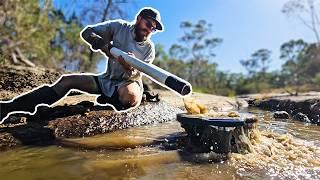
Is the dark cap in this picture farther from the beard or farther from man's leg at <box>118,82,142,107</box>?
man's leg at <box>118,82,142,107</box>

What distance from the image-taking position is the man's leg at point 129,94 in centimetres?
354

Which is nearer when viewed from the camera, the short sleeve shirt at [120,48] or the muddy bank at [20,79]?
the short sleeve shirt at [120,48]

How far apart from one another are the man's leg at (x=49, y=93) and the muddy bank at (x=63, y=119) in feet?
0.85

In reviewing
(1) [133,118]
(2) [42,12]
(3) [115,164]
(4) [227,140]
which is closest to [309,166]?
(4) [227,140]

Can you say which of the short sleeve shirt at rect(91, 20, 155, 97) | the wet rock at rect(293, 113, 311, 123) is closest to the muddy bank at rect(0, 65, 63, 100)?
the short sleeve shirt at rect(91, 20, 155, 97)

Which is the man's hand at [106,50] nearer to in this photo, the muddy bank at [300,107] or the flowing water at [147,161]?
the flowing water at [147,161]

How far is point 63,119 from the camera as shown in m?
4.05

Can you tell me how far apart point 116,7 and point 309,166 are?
42.9 ft

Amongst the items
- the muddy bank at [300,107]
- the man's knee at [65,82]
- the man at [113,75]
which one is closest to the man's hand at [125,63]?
the man at [113,75]

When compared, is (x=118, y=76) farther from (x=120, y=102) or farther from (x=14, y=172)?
(x=14, y=172)

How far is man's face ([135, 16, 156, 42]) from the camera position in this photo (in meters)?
3.44

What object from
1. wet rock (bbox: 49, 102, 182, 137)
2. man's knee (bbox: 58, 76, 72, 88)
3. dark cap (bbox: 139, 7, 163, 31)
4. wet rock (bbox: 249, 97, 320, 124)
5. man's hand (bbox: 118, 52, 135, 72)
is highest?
dark cap (bbox: 139, 7, 163, 31)

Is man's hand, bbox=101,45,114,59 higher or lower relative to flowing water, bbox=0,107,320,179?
higher

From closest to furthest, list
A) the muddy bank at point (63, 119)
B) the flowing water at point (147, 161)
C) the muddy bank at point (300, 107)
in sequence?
1. the flowing water at point (147, 161)
2. the muddy bank at point (63, 119)
3. the muddy bank at point (300, 107)
